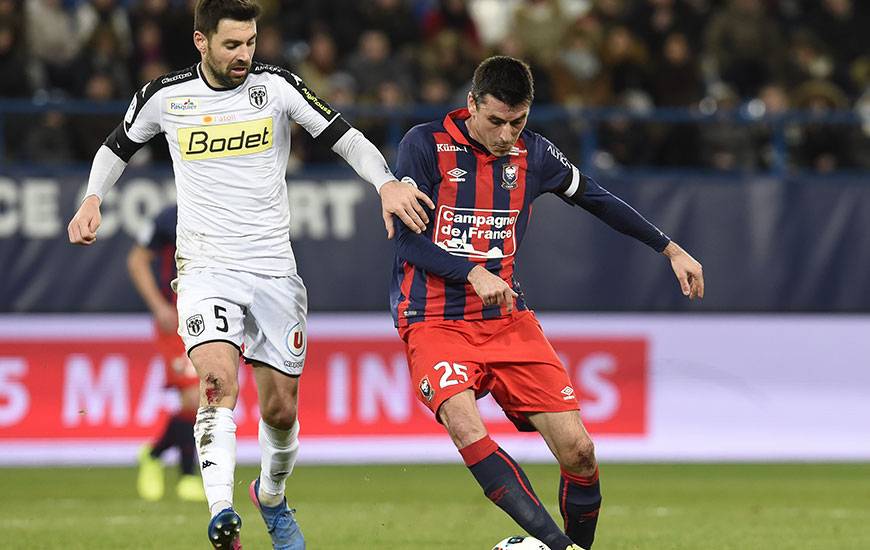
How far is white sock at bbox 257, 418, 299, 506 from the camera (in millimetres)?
7281

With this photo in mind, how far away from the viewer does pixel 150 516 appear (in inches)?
375

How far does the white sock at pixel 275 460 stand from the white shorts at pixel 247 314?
0.32 meters

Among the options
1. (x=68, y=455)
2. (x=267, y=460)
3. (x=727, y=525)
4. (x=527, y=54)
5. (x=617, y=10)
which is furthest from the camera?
(x=617, y=10)

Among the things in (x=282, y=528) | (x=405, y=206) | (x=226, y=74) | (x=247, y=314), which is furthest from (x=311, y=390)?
(x=405, y=206)

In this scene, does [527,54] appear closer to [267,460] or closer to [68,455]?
[68,455]

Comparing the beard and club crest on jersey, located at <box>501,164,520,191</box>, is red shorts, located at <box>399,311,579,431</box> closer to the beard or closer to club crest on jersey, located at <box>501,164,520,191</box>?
club crest on jersey, located at <box>501,164,520,191</box>

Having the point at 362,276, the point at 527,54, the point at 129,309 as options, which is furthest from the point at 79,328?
the point at 527,54

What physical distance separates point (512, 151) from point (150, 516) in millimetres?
3898

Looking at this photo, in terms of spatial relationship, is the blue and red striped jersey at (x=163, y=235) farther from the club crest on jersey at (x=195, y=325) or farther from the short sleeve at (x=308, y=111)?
the club crest on jersey at (x=195, y=325)

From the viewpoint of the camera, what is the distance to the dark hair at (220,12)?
265 inches

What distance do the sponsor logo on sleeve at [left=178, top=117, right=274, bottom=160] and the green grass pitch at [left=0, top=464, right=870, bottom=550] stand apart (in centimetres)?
223

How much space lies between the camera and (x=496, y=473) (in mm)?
6207

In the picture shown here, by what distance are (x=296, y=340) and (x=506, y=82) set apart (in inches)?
62.7

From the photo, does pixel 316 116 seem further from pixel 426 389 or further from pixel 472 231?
pixel 426 389
